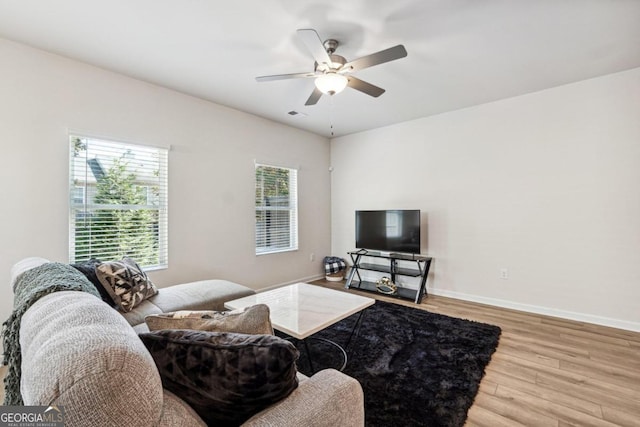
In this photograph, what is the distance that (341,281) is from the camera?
5.05 meters

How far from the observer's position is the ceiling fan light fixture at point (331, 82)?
229cm

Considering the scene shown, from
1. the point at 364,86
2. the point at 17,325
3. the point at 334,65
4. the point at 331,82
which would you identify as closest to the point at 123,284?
the point at 17,325

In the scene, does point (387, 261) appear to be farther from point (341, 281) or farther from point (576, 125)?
point (576, 125)

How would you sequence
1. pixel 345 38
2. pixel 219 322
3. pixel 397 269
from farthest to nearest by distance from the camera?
pixel 397 269 → pixel 345 38 → pixel 219 322

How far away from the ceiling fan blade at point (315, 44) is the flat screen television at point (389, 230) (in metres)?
2.58

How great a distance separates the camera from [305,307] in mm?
2230

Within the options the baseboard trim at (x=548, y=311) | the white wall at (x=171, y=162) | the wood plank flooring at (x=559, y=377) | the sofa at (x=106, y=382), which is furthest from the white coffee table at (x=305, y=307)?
the baseboard trim at (x=548, y=311)

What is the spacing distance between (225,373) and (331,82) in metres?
2.14

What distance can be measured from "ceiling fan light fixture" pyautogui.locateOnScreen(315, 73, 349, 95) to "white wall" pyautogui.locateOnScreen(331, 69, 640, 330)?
2.43m

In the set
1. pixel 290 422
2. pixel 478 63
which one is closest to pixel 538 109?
pixel 478 63

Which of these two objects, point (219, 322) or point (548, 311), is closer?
point (219, 322)

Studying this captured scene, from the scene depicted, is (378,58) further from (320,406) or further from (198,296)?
(198,296)

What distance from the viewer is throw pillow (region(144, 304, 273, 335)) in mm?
1113

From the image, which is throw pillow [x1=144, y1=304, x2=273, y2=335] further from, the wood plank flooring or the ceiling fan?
the ceiling fan
